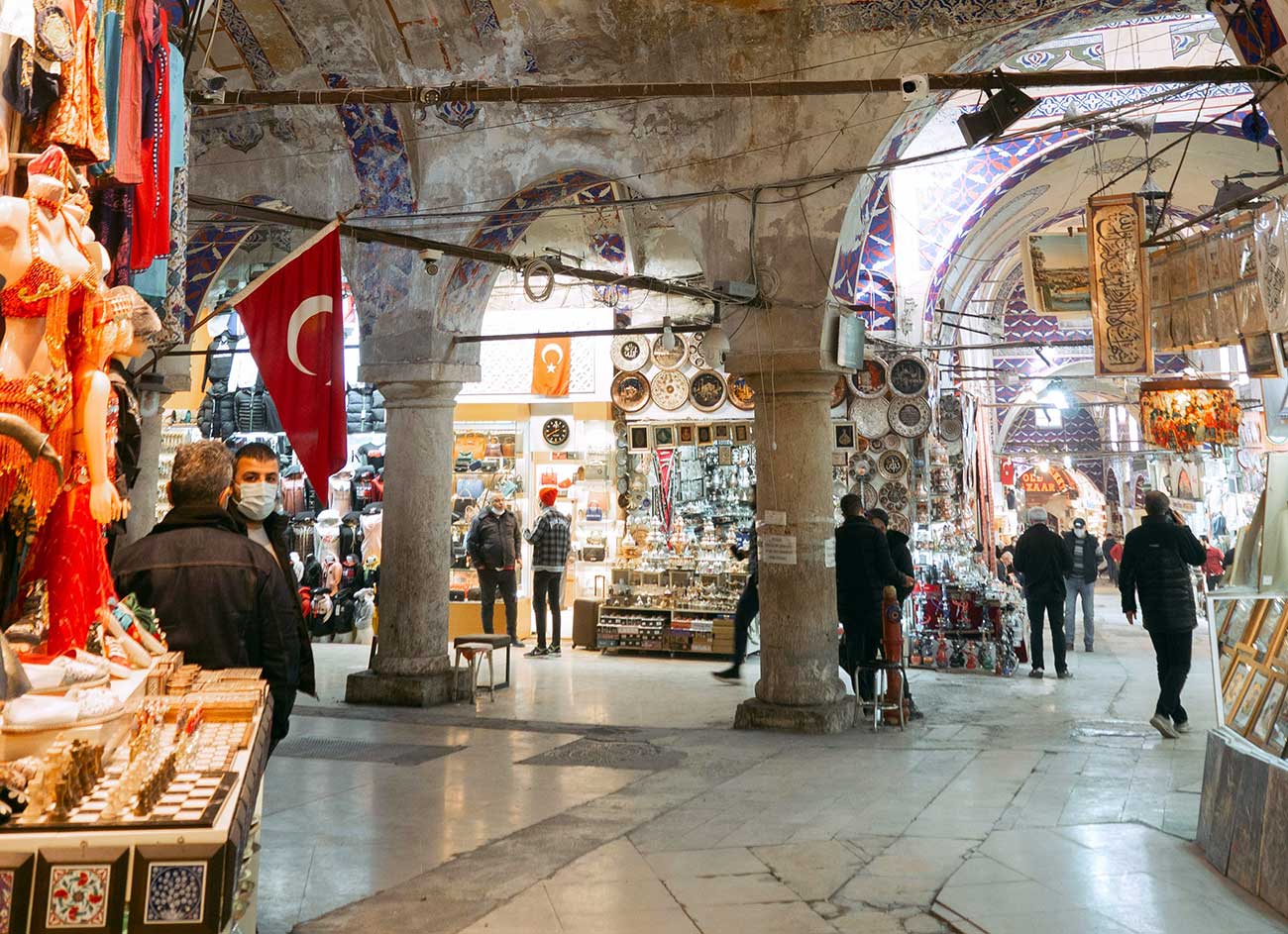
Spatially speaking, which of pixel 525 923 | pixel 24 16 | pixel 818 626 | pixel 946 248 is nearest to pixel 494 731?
pixel 818 626

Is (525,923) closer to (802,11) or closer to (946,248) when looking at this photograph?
(802,11)

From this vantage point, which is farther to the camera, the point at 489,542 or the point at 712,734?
the point at 489,542

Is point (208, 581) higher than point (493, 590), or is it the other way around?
point (208, 581)

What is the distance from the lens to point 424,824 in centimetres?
521

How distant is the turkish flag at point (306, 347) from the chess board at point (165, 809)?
134 inches

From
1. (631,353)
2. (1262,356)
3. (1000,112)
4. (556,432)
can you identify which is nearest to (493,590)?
(556,432)

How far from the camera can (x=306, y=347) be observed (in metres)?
5.84

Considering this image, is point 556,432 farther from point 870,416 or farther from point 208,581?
point 208,581

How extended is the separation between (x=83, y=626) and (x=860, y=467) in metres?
12.0

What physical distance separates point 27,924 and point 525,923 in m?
2.16

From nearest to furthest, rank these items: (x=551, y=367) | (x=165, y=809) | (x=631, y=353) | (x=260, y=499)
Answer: (x=165, y=809) < (x=260, y=499) < (x=631, y=353) < (x=551, y=367)

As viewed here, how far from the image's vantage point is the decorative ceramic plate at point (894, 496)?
14180mm

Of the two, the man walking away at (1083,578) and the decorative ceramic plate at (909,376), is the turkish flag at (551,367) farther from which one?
the man walking away at (1083,578)

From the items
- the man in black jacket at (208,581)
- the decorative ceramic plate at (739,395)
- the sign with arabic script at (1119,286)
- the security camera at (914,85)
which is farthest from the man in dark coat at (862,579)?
the man in black jacket at (208,581)
